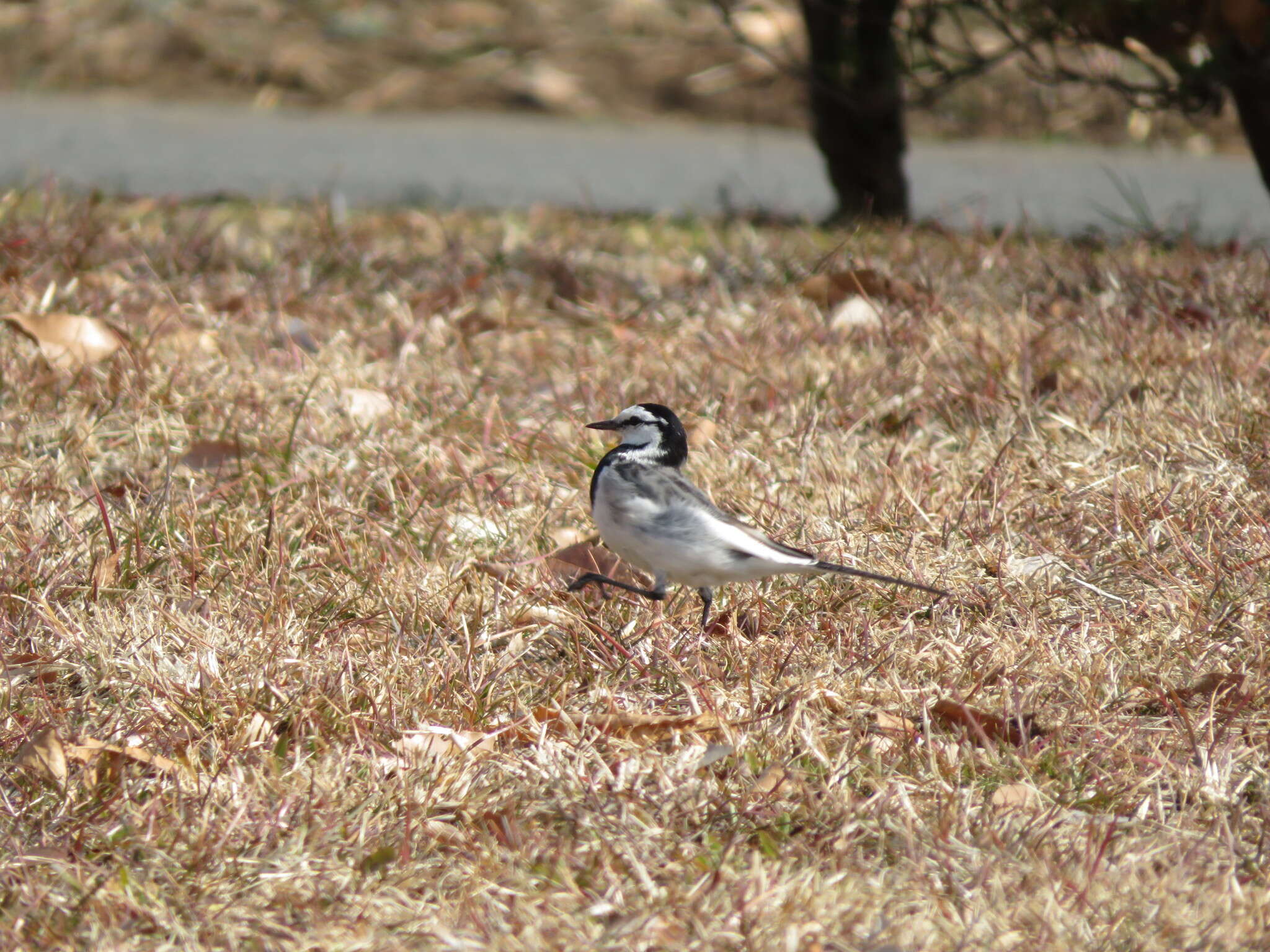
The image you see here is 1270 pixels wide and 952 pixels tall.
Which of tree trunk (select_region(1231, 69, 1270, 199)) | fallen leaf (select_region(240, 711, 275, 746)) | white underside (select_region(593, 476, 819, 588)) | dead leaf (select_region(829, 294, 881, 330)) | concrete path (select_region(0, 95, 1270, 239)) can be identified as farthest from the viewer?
→ concrete path (select_region(0, 95, 1270, 239))

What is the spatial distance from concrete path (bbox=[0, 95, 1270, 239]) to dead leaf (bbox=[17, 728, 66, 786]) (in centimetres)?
482

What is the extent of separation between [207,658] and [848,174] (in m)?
4.70

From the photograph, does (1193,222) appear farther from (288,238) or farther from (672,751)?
(672,751)

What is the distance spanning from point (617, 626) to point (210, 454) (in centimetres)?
135

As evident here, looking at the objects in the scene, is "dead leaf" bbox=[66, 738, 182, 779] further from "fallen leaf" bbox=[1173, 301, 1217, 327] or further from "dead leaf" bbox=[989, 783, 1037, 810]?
"fallen leaf" bbox=[1173, 301, 1217, 327]

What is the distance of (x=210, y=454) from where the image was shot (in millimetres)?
3879

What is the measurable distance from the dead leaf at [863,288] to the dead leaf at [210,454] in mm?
2148

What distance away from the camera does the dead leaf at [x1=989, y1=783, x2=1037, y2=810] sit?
8.14ft

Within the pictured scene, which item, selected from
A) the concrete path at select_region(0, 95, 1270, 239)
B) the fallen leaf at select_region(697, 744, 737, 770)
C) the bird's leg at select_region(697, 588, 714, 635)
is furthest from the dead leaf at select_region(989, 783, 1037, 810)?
the concrete path at select_region(0, 95, 1270, 239)

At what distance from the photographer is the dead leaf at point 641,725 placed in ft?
8.85

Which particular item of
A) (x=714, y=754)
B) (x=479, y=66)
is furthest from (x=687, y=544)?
(x=479, y=66)

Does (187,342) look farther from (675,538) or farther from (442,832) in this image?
(442,832)

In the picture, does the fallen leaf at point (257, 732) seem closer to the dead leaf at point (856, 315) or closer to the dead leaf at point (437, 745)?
the dead leaf at point (437, 745)

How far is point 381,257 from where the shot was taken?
5.57 m
